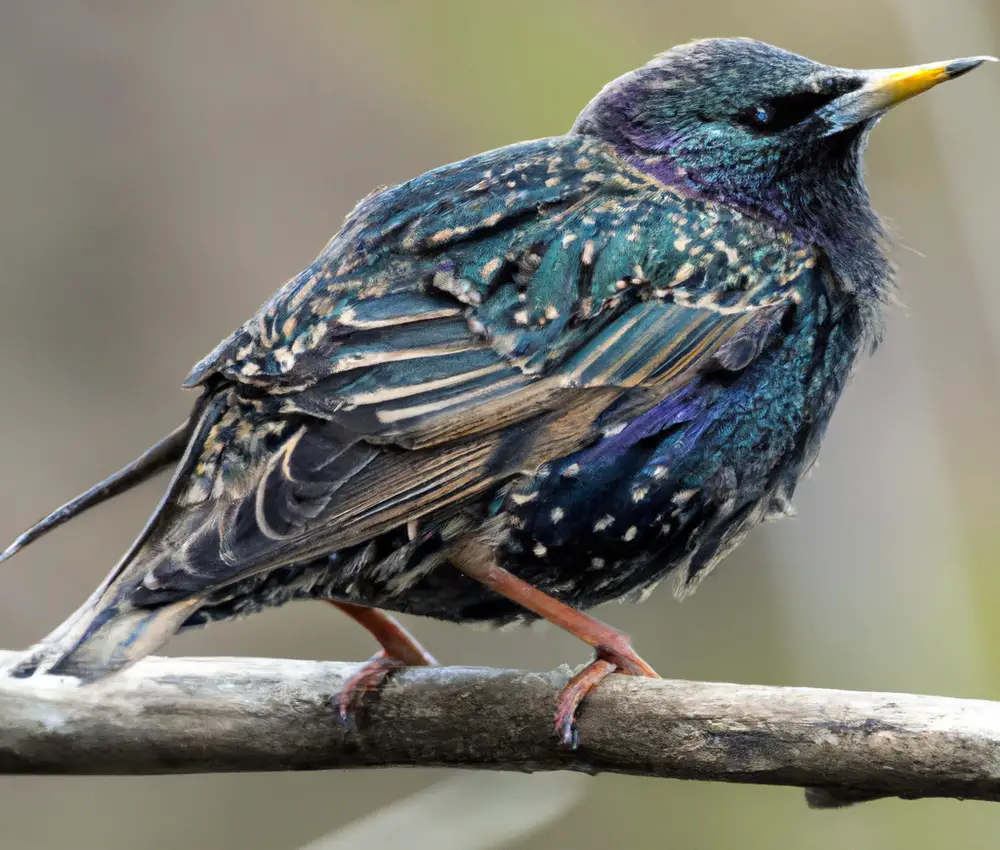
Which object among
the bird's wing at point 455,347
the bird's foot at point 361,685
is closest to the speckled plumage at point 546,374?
the bird's wing at point 455,347

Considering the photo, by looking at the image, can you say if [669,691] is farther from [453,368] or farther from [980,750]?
[453,368]

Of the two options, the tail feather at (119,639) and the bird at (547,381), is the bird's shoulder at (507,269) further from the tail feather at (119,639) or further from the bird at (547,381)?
the tail feather at (119,639)

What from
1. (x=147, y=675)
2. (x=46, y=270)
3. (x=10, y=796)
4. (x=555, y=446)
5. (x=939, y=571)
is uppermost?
(x=46, y=270)

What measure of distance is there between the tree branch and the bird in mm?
109

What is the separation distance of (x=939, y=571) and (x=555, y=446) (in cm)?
288

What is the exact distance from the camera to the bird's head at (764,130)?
311 centimetres

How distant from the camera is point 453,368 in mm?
2734

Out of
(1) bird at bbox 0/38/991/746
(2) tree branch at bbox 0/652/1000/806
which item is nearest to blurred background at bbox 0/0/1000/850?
(1) bird at bbox 0/38/991/746

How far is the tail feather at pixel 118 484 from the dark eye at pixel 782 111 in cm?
162

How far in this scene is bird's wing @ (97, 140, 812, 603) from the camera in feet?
8.47

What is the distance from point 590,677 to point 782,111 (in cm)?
153

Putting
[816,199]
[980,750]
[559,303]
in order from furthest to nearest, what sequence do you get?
[816,199], [559,303], [980,750]

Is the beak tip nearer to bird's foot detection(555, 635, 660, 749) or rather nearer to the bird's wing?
the bird's wing

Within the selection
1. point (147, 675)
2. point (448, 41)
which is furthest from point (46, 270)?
point (147, 675)
